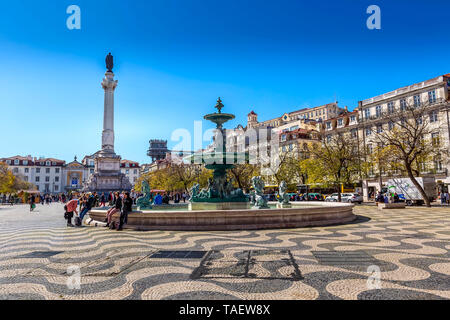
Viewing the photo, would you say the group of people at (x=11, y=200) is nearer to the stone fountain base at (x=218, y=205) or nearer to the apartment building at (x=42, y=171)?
the stone fountain base at (x=218, y=205)

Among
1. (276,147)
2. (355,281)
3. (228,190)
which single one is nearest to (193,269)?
(355,281)

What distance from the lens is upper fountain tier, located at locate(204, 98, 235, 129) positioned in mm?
15586

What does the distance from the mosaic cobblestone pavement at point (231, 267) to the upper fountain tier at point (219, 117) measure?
801 cm

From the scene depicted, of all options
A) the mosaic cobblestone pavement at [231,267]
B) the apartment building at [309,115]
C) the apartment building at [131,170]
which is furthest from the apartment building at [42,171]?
the mosaic cobblestone pavement at [231,267]

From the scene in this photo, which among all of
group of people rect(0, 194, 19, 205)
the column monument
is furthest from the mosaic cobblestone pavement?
group of people rect(0, 194, 19, 205)

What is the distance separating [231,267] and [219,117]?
1118cm

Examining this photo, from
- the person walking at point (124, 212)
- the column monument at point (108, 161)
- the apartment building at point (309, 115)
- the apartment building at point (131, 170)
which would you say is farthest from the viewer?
the apartment building at point (131, 170)

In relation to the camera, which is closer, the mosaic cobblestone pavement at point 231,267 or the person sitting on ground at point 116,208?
the mosaic cobblestone pavement at point 231,267

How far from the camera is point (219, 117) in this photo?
1579 cm

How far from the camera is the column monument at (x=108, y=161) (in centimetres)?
3978

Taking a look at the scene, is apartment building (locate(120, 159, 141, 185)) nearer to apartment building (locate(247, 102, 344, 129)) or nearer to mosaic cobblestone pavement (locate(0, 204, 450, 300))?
apartment building (locate(247, 102, 344, 129))

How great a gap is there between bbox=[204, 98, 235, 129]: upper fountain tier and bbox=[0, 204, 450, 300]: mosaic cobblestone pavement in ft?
26.3

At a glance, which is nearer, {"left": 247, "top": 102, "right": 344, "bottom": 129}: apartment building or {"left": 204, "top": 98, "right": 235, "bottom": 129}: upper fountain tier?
{"left": 204, "top": 98, "right": 235, "bottom": 129}: upper fountain tier

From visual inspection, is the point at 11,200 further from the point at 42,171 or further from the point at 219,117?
the point at 42,171
